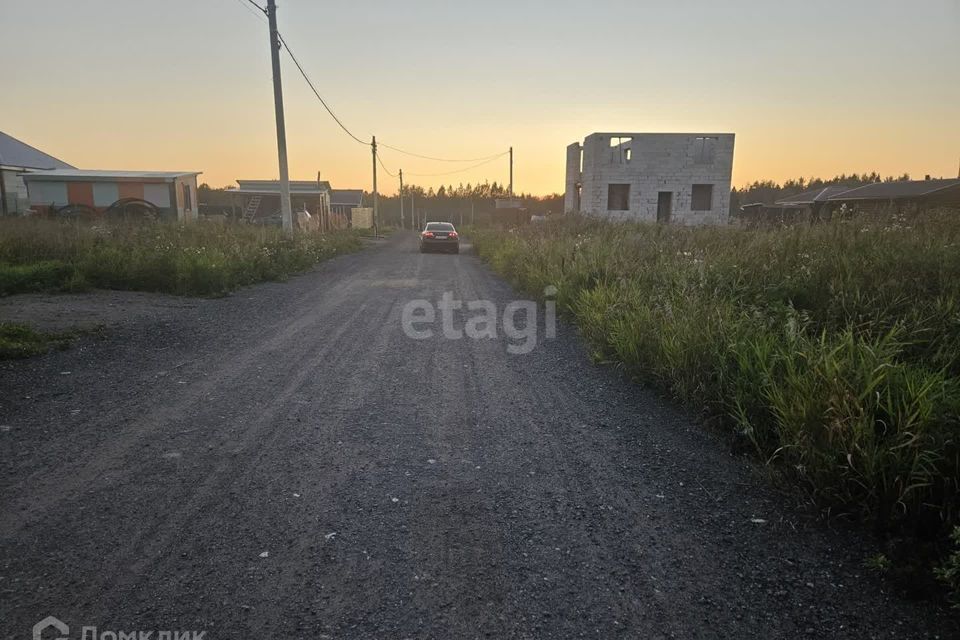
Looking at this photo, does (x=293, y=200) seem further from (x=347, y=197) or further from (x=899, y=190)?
(x=899, y=190)

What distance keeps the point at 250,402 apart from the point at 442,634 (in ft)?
10.4

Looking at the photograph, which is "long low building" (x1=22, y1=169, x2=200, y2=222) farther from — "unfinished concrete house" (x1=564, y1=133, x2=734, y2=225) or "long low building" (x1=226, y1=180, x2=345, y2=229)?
"unfinished concrete house" (x1=564, y1=133, x2=734, y2=225)

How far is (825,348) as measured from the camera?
385cm

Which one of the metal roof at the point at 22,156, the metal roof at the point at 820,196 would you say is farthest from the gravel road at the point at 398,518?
the metal roof at the point at 22,156

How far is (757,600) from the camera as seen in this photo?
232 cm

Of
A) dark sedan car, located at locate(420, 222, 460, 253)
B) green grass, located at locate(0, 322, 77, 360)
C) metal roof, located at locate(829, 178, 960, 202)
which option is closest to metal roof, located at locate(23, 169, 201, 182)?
dark sedan car, located at locate(420, 222, 460, 253)

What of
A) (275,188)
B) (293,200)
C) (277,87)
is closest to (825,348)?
(277,87)

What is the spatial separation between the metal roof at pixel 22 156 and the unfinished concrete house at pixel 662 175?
3657 centimetres

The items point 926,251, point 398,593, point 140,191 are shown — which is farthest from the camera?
point 140,191

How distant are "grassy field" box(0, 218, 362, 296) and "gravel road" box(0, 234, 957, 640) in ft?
17.8

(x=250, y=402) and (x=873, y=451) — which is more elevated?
(x=873, y=451)

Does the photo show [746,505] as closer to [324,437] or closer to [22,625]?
[324,437]

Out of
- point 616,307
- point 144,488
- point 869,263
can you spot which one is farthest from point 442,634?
point 869,263

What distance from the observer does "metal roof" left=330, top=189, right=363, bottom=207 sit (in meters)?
68.9
